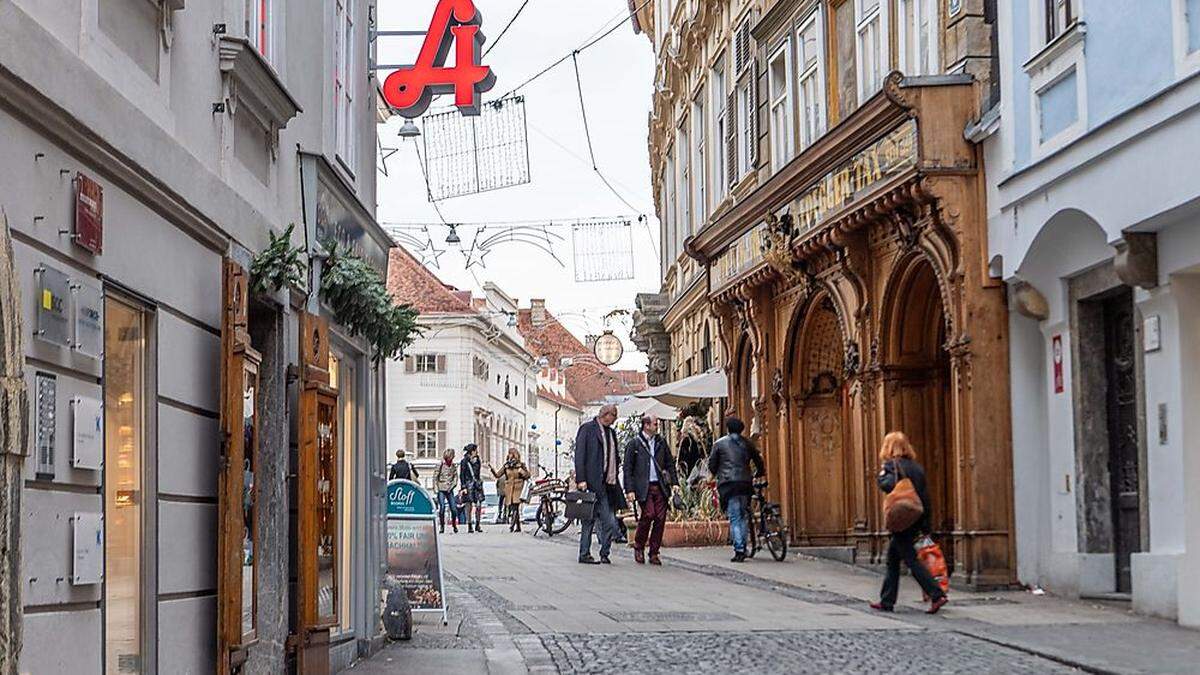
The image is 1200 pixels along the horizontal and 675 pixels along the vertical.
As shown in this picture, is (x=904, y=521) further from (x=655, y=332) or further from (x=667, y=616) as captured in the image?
(x=655, y=332)

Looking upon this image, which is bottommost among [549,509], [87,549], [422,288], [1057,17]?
[549,509]

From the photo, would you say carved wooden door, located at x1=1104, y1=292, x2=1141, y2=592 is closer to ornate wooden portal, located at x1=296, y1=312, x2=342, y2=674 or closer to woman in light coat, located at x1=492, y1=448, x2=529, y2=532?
ornate wooden portal, located at x1=296, y1=312, x2=342, y2=674

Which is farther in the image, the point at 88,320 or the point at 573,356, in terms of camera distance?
the point at 573,356

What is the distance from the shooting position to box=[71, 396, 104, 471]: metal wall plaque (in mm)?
6395

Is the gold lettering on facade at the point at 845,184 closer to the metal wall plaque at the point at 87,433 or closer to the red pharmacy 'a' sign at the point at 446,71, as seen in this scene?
the red pharmacy 'a' sign at the point at 446,71

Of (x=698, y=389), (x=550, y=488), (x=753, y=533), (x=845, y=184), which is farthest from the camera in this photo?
(x=550, y=488)

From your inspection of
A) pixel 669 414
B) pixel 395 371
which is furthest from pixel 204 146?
pixel 395 371

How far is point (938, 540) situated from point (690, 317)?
17138mm

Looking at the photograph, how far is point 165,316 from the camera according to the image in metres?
7.82

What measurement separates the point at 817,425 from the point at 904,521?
367 inches

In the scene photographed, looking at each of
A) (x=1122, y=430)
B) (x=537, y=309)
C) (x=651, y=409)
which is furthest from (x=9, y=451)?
(x=537, y=309)

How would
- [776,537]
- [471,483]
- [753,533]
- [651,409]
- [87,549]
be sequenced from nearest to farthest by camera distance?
1. [87,549]
2. [776,537]
3. [753,533]
4. [651,409]
5. [471,483]

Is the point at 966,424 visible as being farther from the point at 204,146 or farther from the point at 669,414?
the point at 669,414

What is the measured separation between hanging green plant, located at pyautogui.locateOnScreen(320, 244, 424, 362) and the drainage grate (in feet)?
11.8
